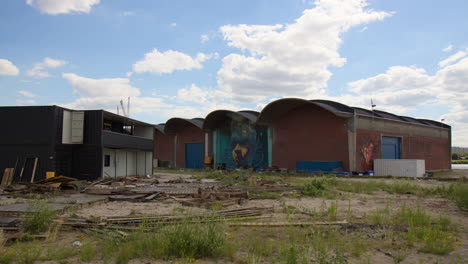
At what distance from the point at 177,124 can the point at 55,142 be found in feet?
86.7

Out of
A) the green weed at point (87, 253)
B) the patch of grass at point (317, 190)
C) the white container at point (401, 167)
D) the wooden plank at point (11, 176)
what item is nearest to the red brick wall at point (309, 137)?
the white container at point (401, 167)

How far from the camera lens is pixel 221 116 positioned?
4269cm

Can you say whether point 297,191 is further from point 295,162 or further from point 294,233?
point 295,162

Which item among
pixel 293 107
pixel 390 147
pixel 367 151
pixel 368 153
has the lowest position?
pixel 368 153

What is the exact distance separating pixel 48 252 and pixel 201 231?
2594 millimetres

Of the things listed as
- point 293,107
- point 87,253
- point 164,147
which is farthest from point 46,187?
point 164,147

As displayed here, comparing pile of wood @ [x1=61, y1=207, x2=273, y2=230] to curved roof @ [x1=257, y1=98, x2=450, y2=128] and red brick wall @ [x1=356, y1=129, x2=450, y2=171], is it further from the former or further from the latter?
red brick wall @ [x1=356, y1=129, x2=450, y2=171]

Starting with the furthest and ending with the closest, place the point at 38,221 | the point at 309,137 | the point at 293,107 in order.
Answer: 1. the point at 293,107
2. the point at 309,137
3. the point at 38,221

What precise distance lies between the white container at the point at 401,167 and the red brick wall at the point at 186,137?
22667mm

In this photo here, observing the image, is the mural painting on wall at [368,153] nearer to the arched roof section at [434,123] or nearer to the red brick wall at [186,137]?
the arched roof section at [434,123]

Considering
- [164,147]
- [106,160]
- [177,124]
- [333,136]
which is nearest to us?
[106,160]

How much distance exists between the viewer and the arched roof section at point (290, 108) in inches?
1186

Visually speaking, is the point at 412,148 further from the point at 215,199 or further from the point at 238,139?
the point at 215,199

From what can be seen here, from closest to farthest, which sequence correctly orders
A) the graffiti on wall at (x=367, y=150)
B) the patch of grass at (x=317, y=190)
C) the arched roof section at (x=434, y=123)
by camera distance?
1. the patch of grass at (x=317, y=190)
2. the graffiti on wall at (x=367, y=150)
3. the arched roof section at (x=434, y=123)
